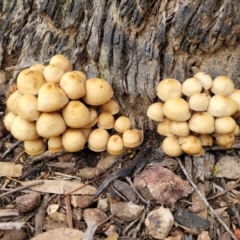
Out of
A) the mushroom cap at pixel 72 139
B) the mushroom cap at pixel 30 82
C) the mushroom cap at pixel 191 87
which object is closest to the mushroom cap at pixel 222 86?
the mushroom cap at pixel 191 87

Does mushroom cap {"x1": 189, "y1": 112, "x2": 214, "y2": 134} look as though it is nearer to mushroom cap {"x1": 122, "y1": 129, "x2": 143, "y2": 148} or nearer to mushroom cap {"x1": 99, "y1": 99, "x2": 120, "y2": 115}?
mushroom cap {"x1": 122, "y1": 129, "x2": 143, "y2": 148}

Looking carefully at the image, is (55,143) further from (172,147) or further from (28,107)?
(172,147)

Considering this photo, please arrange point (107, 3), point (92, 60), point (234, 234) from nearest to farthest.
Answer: point (234, 234), point (107, 3), point (92, 60)

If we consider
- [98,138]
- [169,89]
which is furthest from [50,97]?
[169,89]

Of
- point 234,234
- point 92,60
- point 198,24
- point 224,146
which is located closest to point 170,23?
point 198,24

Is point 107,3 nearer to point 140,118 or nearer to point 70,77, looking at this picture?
point 70,77

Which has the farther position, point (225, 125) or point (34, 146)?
point (34, 146)

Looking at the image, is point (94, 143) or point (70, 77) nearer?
point (70, 77)
